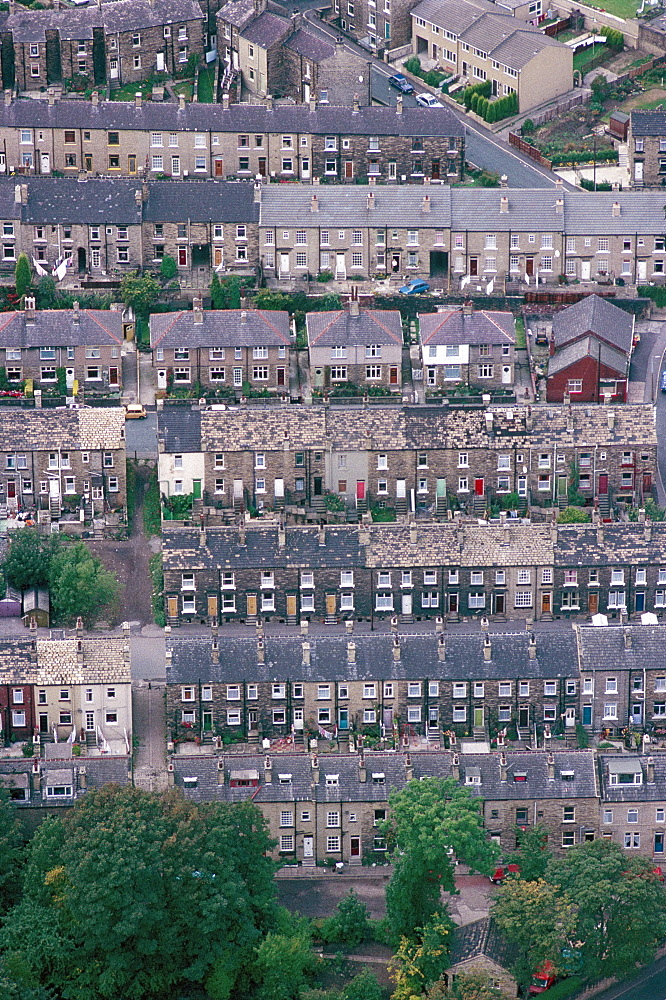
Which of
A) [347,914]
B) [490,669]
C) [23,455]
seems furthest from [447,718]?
[23,455]

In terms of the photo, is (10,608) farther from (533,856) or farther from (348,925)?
(533,856)


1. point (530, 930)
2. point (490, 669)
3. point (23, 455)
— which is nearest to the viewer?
point (530, 930)

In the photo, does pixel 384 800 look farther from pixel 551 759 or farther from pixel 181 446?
pixel 181 446

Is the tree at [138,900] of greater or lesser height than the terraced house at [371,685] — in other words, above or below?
below

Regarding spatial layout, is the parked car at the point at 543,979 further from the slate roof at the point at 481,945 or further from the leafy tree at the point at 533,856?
the leafy tree at the point at 533,856

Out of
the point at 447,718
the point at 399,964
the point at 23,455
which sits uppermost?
the point at 23,455

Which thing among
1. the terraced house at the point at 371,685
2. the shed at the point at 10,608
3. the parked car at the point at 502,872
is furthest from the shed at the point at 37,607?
the parked car at the point at 502,872
